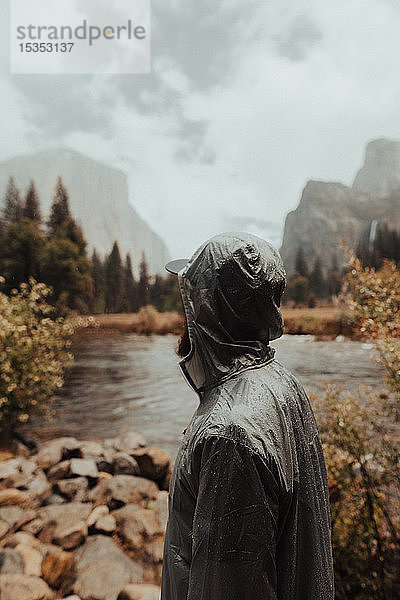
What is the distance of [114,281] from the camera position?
3666 mm

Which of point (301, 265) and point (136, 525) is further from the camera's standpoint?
point (301, 265)

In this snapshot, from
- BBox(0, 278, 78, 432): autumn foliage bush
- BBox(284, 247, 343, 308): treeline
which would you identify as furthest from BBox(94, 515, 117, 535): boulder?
BBox(284, 247, 343, 308): treeline

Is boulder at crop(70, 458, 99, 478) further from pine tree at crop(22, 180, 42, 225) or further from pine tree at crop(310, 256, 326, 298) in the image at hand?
pine tree at crop(310, 256, 326, 298)

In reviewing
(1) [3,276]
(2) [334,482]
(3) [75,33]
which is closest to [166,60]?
(3) [75,33]

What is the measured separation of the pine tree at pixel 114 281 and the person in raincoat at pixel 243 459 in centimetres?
293

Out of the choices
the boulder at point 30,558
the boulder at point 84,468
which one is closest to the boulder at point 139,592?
the boulder at point 30,558

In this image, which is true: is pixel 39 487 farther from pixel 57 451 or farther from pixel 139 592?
pixel 139 592

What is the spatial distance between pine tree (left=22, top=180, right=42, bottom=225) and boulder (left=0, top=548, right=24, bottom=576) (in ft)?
8.00

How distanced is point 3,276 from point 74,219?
30.2 inches

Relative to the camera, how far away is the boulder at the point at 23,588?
83.0 inches

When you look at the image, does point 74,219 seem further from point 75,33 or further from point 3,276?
point 75,33

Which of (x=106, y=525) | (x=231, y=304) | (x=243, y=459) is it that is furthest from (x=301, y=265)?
(x=243, y=459)

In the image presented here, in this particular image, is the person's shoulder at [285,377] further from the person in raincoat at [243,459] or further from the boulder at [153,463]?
the boulder at [153,463]

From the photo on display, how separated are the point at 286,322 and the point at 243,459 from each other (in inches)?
109
